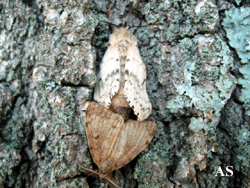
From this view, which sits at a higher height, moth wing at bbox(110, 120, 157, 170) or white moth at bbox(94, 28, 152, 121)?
white moth at bbox(94, 28, 152, 121)

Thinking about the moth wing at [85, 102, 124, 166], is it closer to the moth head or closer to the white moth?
the white moth

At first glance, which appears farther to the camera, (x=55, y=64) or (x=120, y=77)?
(x=120, y=77)

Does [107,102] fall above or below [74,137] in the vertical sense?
above

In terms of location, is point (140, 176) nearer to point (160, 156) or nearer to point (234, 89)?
point (160, 156)

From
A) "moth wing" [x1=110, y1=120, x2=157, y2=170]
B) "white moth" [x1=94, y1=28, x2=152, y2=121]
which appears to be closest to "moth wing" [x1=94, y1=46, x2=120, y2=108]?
"white moth" [x1=94, y1=28, x2=152, y2=121]

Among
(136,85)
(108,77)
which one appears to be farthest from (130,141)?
(108,77)

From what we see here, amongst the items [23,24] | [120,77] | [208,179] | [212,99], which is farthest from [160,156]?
[23,24]

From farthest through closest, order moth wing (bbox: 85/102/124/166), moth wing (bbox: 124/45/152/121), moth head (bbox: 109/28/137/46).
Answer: moth head (bbox: 109/28/137/46) → moth wing (bbox: 124/45/152/121) → moth wing (bbox: 85/102/124/166)
